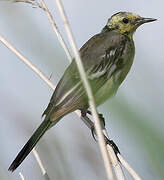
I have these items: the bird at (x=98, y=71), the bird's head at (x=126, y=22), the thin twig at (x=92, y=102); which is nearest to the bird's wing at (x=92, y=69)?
the bird at (x=98, y=71)

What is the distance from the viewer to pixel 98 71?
2.49 m

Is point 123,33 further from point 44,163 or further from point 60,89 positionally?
point 44,163

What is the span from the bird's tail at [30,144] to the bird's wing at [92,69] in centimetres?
12

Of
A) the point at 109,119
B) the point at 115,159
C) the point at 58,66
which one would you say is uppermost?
the point at 58,66

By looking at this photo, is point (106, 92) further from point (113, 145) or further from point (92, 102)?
point (92, 102)

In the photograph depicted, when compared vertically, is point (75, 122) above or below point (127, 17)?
below

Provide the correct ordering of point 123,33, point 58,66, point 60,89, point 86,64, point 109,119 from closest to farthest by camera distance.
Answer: point 109,119 < point 58,66 < point 60,89 < point 86,64 < point 123,33

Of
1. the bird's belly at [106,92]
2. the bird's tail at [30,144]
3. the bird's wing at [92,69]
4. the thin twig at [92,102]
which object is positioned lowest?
the bird's belly at [106,92]

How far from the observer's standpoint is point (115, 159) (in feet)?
6.39

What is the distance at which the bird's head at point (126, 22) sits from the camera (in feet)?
9.68

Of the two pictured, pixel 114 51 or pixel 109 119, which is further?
pixel 114 51

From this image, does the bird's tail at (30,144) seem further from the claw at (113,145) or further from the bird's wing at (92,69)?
the claw at (113,145)

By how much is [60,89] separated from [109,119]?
1.64 feet

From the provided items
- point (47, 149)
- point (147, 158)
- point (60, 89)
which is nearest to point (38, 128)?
point (47, 149)
